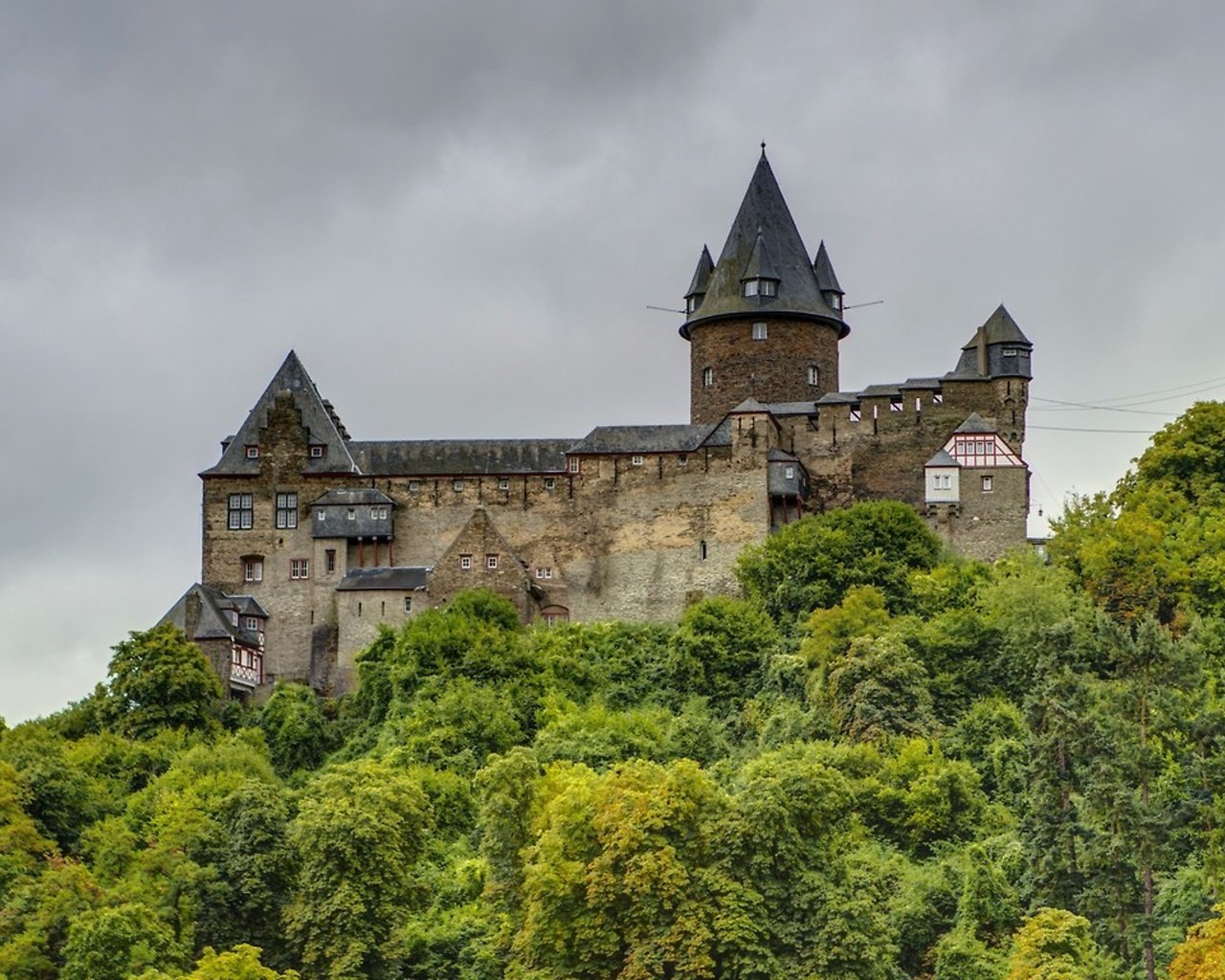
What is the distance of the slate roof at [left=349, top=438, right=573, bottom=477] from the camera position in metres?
90.6

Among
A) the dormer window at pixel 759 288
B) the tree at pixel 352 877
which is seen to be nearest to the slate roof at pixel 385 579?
the dormer window at pixel 759 288

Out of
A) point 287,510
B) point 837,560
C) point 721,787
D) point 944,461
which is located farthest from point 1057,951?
point 287,510

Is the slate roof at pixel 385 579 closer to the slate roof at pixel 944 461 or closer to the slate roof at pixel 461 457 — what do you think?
the slate roof at pixel 461 457

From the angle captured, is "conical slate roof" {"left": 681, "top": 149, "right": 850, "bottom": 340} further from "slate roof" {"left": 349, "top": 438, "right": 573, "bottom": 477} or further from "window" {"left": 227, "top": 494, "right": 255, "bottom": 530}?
"window" {"left": 227, "top": 494, "right": 255, "bottom": 530}

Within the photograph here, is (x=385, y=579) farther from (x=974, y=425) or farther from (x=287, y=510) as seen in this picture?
(x=974, y=425)

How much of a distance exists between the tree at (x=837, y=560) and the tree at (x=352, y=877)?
59.1 feet

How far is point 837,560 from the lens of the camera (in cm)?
8512

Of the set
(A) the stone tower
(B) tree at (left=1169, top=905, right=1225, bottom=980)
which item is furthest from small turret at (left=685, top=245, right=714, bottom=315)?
(B) tree at (left=1169, top=905, right=1225, bottom=980)

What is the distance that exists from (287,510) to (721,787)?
76.8ft

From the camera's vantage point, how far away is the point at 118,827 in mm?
74750

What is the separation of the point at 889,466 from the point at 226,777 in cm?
2043

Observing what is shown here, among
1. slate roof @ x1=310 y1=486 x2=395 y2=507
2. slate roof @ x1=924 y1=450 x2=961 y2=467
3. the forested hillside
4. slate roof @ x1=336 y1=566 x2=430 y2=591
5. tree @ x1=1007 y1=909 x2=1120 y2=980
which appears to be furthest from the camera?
slate roof @ x1=310 y1=486 x2=395 y2=507

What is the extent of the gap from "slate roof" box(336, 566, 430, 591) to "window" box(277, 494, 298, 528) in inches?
92.6

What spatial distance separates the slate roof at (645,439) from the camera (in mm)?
89062
